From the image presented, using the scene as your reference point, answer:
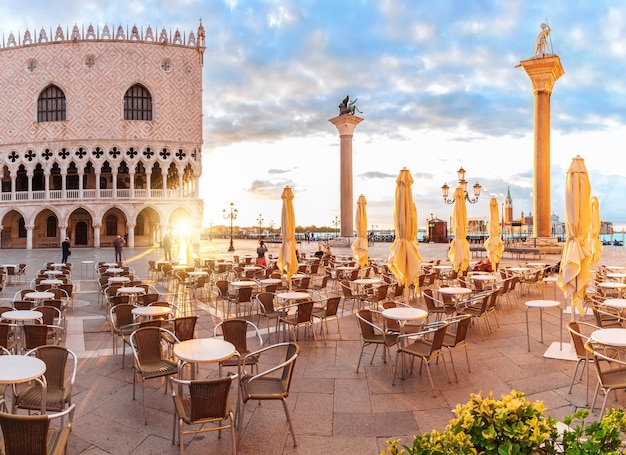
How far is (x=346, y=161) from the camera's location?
94.1 feet

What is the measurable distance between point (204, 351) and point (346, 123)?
2540 cm

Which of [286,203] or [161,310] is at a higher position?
[286,203]

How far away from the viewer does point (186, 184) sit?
169 ft

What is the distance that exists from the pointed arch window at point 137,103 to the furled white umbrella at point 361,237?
106 feet

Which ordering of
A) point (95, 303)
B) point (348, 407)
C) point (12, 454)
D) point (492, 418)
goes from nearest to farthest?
point (492, 418) → point (12, 454) → point (348, 407) → point (95, 303)

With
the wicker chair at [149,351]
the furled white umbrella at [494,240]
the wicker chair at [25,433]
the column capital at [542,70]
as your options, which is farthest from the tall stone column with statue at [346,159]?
the wicker chair at [25,433]

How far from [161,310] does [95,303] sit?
5.52 m

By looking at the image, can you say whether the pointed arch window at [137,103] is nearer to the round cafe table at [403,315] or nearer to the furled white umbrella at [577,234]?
the round cafe table at [403,315]

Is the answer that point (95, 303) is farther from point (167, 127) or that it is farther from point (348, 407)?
point (167, 127)

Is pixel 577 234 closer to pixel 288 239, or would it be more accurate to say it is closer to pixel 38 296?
pixel 288 239

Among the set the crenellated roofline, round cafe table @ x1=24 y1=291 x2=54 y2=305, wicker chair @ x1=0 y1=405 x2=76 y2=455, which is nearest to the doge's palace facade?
the crenellated roofline

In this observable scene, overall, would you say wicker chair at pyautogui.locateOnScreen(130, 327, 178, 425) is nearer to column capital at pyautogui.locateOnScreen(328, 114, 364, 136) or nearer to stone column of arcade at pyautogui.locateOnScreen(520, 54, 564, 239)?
stone column of arcade at pyautogui.locateOnScreen(520, 54, 564, 239)

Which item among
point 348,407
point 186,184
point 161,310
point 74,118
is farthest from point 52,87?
point 348,407

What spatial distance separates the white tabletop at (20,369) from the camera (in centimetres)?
373
